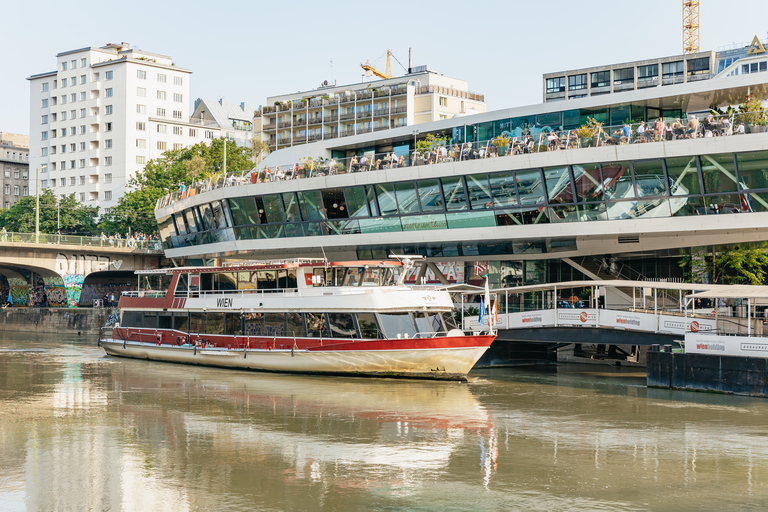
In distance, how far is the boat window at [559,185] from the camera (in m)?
39.3

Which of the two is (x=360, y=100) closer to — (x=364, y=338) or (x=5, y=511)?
(x=364, y=338)

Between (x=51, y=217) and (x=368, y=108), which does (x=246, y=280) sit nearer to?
(x=51, y=217)

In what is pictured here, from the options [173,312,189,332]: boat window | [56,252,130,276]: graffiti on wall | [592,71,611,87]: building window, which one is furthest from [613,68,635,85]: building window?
[173,312,189,332]: boat window

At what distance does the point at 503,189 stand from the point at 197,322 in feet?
51.4

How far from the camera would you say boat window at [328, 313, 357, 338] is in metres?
32.8

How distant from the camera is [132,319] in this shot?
4262 cm

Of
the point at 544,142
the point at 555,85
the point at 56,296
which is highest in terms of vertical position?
the point at 555,85

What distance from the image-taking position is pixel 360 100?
11494cm

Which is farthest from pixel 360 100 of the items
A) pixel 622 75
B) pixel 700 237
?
pixel 700 237

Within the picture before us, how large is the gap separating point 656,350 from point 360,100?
88.2m

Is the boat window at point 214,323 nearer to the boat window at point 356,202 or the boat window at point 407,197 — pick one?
the boat window at point 356,202

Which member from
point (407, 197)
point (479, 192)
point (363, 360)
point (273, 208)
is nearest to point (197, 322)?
point (363, 360)

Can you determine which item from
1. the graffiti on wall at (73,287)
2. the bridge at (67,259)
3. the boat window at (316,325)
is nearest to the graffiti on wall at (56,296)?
the bridge at (67,259)

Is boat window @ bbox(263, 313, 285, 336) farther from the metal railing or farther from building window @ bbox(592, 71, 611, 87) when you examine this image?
building window @ bbox(592, 71, 611, 87)
